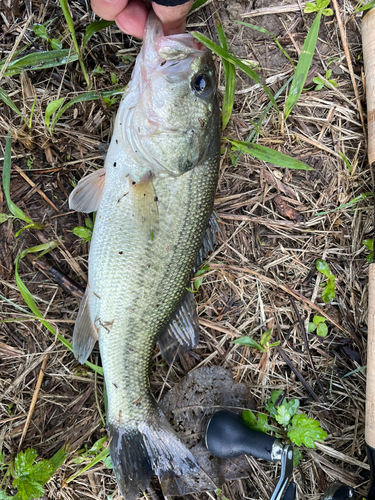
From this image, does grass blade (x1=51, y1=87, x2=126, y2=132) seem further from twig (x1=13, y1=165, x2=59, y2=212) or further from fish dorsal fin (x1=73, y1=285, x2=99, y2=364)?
fish dorsal fin (x1=73, y1=285, x2=99, y2=364)

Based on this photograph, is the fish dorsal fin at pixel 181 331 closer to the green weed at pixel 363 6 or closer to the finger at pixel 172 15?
the finger at pixel 172 15

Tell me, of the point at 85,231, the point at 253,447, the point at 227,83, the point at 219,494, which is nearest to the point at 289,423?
the point at 253,447

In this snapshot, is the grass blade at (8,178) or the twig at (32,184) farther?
the twig at (32,184)

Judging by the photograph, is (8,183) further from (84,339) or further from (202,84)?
(202,84)

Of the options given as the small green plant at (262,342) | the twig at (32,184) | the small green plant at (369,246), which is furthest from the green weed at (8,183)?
the small green plant at (369,246)

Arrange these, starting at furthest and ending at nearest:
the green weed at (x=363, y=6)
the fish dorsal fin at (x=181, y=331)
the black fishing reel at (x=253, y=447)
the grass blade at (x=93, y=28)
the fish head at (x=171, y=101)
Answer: the green weed at (x=363, y=6) < the fish dorsal fin at (x=181, y=331) < the grass blade at (x=93, y=28) < the black fishing reel at (x=253, y=447) < the fish head at (x=171, y=101)

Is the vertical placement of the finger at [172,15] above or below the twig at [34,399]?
above
